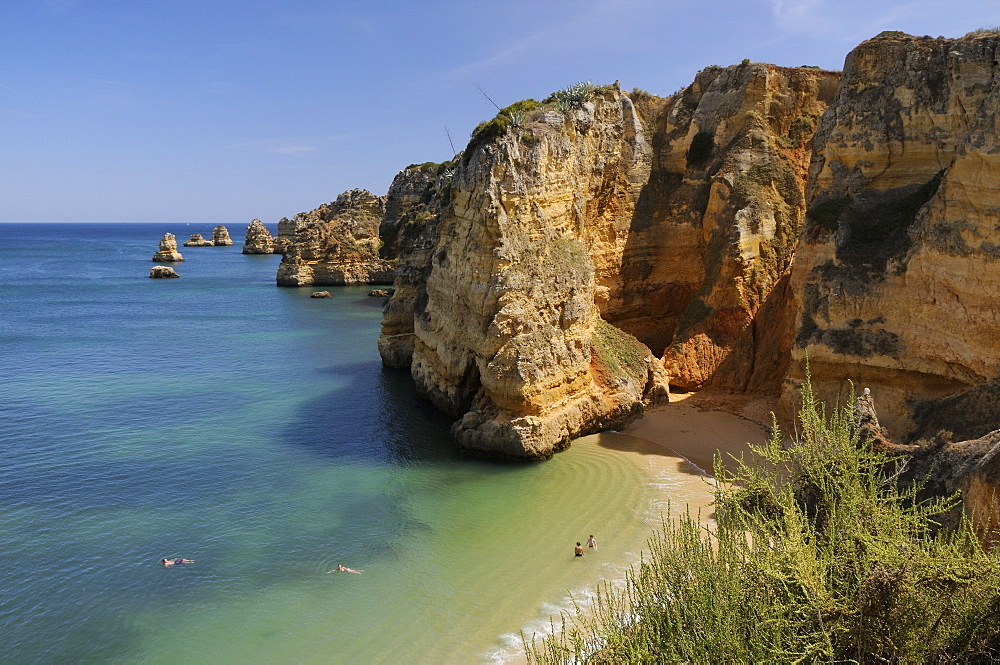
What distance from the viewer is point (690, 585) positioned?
911 cm

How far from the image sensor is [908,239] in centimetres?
2072

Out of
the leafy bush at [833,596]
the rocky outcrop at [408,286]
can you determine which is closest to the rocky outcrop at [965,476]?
the leafy bush at [833,596]

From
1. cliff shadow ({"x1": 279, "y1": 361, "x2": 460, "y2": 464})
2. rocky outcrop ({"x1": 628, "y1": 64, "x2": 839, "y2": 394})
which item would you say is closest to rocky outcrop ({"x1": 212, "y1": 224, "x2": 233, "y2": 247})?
cliff shadow ({"x1": 279, "y1": 361, "x2": 460, "y2": 464})

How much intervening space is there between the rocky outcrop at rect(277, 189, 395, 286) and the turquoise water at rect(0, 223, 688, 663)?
151 feet

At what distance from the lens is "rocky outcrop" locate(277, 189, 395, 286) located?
83.4 meters

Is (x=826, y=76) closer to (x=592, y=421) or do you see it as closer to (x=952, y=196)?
(x=952, y=196)

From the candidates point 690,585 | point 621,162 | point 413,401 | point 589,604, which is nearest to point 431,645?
point 589,604

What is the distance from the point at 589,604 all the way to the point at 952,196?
1593 centimetres

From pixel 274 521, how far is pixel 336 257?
67023 mm

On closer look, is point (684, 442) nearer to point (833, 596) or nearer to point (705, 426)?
point (705, 426)

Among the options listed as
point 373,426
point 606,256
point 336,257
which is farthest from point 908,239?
point 336,257

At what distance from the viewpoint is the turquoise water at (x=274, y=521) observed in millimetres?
14805

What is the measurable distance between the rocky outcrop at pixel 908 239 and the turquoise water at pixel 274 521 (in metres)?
8.23

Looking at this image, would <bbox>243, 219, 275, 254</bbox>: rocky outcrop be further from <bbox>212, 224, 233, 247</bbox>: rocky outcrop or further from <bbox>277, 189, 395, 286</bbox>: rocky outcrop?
<bbox>277, 189, 395, 286</bbox>: rocky outcrop
